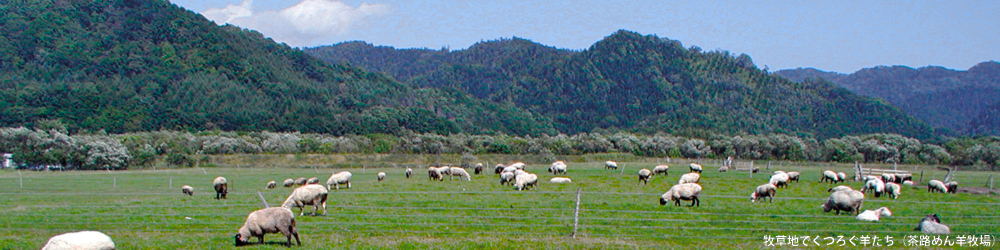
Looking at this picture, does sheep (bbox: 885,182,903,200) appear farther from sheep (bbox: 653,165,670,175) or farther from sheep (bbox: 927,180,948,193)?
sheep (bbox: 653,165,670,175)

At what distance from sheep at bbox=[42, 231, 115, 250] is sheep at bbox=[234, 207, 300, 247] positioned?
235 cm

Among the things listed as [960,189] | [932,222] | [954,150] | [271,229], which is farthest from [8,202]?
[954,150]

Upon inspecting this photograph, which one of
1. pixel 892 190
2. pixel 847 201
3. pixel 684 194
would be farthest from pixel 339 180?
pixel 892 190

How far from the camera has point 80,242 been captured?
1234cm

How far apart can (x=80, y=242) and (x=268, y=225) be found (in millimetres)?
3292

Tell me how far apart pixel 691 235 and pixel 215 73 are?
188838mm

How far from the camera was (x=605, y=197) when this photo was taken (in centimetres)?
2580

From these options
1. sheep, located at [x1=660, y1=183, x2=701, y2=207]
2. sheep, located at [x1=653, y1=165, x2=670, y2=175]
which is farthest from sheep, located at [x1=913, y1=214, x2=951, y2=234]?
sheep, located at [x1=653, y1=165, x2=670, y2=175]

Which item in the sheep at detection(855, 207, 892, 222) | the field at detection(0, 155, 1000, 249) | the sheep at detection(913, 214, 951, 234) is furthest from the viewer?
the sheep at detection(855, 207, 892, 222)

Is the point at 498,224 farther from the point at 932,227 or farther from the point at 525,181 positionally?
the point at 525,181

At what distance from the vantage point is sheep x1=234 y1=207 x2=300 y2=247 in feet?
45.7

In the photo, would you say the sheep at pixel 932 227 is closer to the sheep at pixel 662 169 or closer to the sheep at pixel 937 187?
the sheep at pixel 937 187

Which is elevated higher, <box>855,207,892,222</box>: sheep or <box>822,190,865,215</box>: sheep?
<box>822,190,865,215</box>: sheep

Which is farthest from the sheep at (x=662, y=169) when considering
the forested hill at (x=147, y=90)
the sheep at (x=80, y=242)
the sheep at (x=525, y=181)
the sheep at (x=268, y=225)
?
the forested hill at (x=147, y=90)
